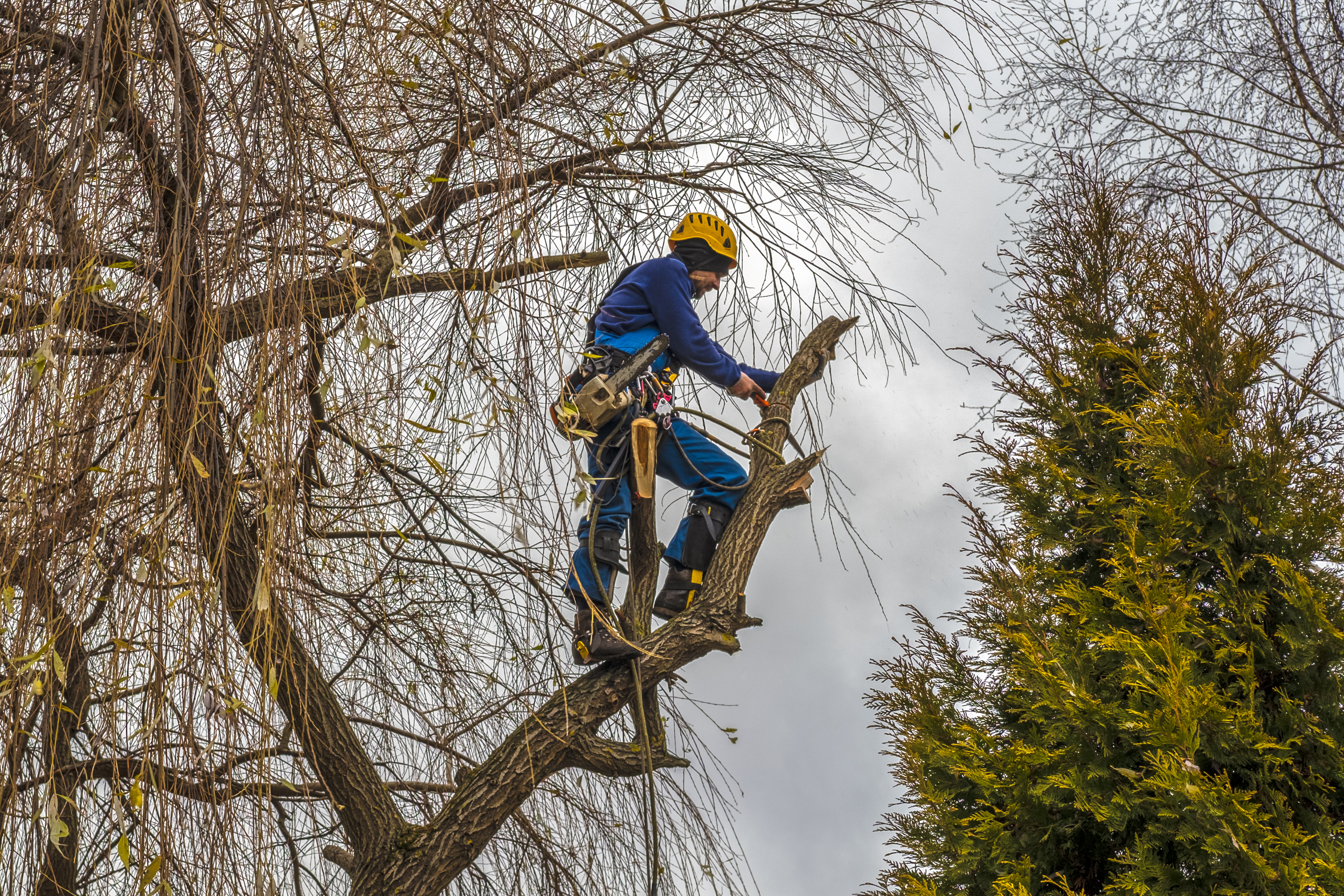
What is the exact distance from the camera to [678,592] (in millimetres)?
3822

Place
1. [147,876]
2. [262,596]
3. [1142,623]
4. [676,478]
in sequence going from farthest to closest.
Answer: [676,478] < [1142,623] < [147,876] < [262,596]

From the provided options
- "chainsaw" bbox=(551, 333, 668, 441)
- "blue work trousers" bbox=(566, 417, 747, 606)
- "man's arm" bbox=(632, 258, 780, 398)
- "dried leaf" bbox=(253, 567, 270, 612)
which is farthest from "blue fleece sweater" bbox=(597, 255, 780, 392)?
"dried leaf" bbox=(253, 567, 270, 612)

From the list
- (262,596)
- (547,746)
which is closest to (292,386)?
(262,596)

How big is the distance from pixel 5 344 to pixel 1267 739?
2877 millimetres

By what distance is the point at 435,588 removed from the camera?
4.21 m

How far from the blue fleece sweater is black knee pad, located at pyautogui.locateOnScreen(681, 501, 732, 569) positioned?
1.65 ft

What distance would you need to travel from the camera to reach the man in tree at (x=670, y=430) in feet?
11.5

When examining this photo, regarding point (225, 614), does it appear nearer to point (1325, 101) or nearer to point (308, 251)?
point (308, 251)

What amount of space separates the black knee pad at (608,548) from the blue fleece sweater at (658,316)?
1.99 ft

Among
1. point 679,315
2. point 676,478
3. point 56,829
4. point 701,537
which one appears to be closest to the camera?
point 56,829

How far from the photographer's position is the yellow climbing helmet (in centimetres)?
396

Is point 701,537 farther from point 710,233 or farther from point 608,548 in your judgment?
point 710,233

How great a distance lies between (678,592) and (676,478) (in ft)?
1.34

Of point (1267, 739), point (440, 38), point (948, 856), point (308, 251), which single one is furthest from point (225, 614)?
point (1267, 739)
